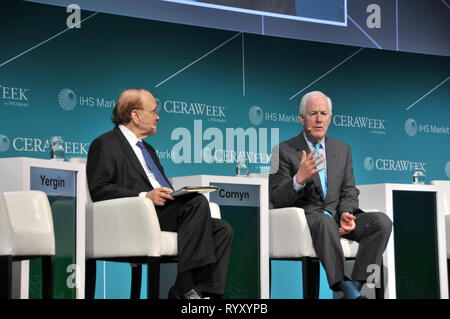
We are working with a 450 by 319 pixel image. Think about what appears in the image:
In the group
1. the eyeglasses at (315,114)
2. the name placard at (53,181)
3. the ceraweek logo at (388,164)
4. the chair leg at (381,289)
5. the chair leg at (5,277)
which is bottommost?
the chair leg at (381,289)

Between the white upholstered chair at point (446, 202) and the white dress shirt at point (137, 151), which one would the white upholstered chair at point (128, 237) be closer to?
the white dress shirt at point (137, 151)

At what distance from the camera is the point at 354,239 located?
15.0 feet

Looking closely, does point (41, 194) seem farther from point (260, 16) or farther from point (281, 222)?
point (260, 16)

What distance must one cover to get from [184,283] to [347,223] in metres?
1.19

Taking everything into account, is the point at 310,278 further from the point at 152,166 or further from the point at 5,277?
the point at 5,277

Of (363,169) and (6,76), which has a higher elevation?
(6,76)

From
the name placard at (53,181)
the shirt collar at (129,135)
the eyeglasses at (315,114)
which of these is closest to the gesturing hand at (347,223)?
the eyeglasses at (315,114)

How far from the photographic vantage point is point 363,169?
6.40 metres

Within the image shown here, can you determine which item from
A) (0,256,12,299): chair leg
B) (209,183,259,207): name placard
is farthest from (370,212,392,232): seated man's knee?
(0,256,12,299): chair leg

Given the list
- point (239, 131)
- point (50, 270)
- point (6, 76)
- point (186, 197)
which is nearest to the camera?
point (50, 270)

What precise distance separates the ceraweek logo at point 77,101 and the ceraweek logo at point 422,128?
8.56 feet

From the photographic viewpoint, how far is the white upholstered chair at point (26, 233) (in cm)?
331

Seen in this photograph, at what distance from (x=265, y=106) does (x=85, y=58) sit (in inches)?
57.4
